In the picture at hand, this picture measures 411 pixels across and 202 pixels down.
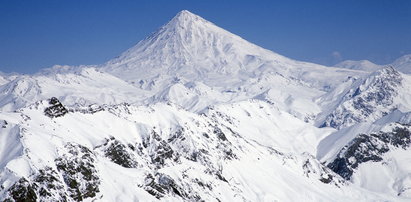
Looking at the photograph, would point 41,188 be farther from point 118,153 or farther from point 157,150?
point 157,150

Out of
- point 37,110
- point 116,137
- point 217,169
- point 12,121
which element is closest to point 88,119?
point 116,137

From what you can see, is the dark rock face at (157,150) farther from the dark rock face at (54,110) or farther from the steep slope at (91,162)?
the dark rock face at (54,110)

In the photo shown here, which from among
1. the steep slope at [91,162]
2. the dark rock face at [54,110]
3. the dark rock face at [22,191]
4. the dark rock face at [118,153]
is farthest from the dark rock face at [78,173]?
the dark rock face at [54,110]

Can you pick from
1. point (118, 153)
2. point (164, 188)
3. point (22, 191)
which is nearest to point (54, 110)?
point (118, 153)

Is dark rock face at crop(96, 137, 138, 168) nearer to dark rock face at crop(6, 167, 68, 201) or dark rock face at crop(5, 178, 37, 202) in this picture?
dark rock face at crop(6, 167, 68, 201)

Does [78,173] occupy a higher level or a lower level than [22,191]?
higher

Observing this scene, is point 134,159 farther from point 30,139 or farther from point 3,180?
point 3,180

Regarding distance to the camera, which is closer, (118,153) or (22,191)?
(22,191)
